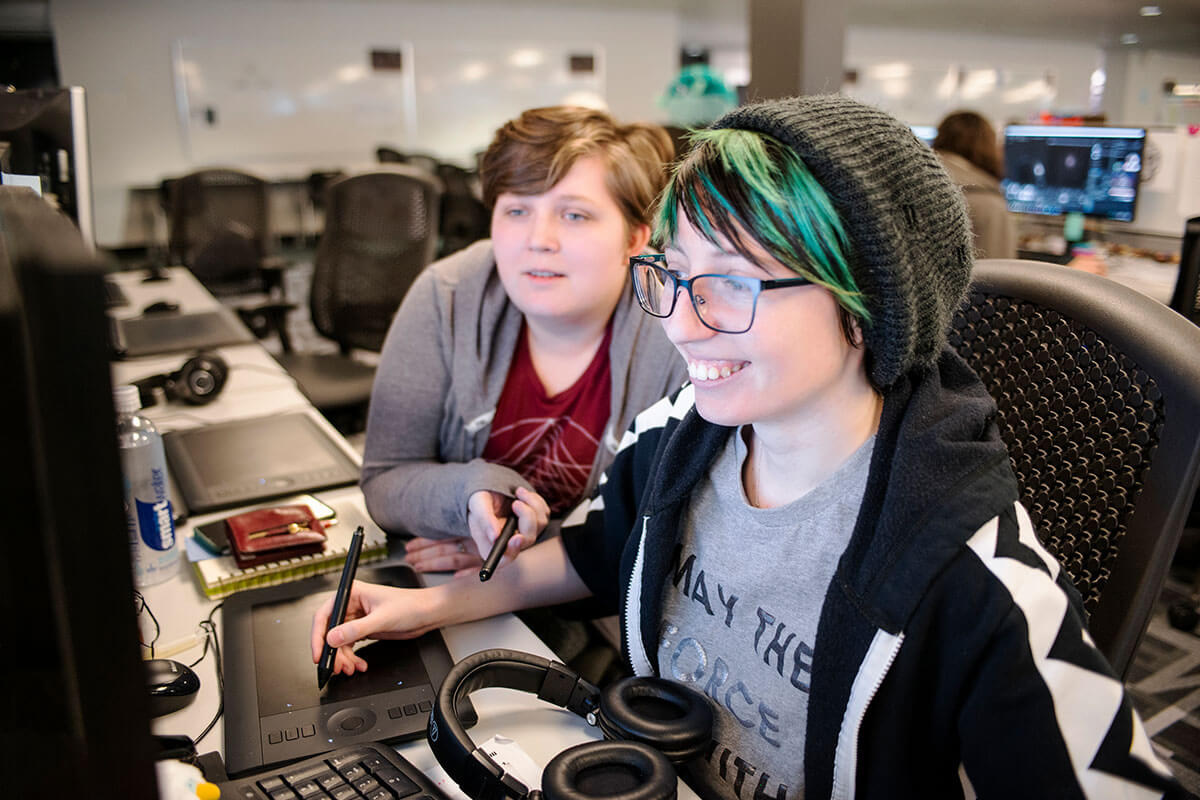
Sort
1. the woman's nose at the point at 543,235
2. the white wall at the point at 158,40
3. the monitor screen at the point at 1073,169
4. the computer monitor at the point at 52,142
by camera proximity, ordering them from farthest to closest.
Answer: the white wall at the point at 158,40, the monitor screen at the point at 1073,169, the computer monitor at the point at 52,142, the woman's nose at the point at 543,235

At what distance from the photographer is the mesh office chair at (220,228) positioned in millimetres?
4332

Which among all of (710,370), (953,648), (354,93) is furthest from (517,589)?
(354,93)

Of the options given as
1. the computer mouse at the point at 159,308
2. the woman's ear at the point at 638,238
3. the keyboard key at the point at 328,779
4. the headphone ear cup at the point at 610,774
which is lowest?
the keyboard key at the point at 328,779

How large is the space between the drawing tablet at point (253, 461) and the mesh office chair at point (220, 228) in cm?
274

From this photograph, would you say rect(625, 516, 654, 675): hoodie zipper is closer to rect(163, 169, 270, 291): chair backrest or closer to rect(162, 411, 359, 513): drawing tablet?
rect(162, 411, 359, 513): drawing tablet

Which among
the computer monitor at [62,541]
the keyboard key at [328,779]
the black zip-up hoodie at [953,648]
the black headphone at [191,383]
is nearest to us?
the computer monitor at [62,541]

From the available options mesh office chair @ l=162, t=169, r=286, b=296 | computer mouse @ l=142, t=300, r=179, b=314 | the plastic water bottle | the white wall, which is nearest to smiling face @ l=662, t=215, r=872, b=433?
the plastic water bottle

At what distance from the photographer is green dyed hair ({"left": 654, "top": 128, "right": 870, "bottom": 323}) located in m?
0.74

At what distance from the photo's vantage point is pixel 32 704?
0.45 meters

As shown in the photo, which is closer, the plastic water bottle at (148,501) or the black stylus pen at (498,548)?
the black stylus pen at (498,548)

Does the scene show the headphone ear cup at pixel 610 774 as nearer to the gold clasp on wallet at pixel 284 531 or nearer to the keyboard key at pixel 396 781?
the keyboard key at pixel 396 781

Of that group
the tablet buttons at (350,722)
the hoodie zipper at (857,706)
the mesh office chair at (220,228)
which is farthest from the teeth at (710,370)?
the mesh office chair at (220,228)

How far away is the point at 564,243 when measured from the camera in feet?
4.31

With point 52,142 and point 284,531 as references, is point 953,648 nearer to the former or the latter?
point 284,531
